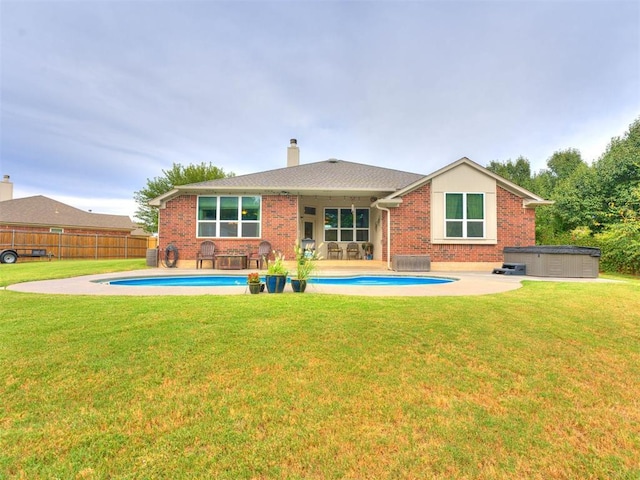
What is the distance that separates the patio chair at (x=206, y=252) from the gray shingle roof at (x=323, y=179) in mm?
2584

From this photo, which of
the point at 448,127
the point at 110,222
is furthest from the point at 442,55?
the point at 110,222

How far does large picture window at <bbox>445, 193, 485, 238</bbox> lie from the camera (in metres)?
13.2

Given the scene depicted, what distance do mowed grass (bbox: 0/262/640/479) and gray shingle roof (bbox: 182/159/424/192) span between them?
9.39 m

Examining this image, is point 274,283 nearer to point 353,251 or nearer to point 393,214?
point 393,214

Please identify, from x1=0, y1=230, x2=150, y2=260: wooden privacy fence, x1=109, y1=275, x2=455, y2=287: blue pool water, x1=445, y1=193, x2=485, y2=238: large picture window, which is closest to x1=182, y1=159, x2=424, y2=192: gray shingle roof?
x1=445, y1=193, x2=485, y2=238: large picture window

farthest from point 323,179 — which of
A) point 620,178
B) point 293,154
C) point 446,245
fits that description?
point 620,178

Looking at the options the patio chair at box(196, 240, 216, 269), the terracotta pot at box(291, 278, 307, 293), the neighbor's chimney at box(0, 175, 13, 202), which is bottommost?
the terracotta pot at box(291, 278, 307, 293)

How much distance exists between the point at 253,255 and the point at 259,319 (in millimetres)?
9510

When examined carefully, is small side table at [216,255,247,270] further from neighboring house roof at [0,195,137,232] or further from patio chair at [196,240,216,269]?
neighboring house roof at [0,195,137,232]

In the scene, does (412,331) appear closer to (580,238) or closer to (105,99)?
(105,99)

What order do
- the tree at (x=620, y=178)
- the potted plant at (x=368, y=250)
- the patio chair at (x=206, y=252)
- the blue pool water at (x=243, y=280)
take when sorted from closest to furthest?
1. the blue pool water at (x=243, y=280)
2. the patio chair at (x=206, y=252)
3. the potted plant at (x=368, y=250)
4. the tree at (x=620, y=178)

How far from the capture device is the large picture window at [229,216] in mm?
13875

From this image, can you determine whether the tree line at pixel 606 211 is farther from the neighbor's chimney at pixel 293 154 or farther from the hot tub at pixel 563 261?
the neighbor's chimney at pixel 293 154

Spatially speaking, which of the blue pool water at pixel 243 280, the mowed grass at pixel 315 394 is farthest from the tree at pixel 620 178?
the mowed grass at pixel 315 394
